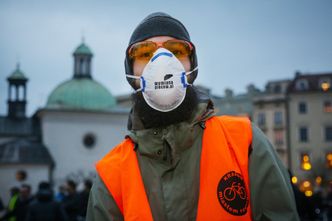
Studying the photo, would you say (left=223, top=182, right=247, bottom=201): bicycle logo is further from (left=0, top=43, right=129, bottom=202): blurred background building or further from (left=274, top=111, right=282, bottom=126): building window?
(left=274, top=111, right=282, bottom=126): building window

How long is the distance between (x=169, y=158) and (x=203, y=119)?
0.29 meters

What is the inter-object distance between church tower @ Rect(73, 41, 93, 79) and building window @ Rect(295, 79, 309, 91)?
22.8 metres

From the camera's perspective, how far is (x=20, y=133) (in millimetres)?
55406

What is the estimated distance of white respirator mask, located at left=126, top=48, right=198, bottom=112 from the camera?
8.31 feet

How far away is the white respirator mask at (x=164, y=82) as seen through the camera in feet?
8.31

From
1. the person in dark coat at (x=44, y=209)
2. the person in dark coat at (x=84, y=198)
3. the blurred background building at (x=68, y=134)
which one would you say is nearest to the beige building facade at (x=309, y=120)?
the blurred background building at (x=68, y=134)

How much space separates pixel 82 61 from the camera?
53969mm

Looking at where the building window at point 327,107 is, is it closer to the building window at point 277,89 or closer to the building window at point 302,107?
the building window at point 302,107

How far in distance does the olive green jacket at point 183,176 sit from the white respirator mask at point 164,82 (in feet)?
0.41

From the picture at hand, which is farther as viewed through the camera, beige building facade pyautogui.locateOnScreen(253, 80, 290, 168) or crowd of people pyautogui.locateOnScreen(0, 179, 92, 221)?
beige building facade pyautogui.locateOnScreen(253, 80, 290, 168)

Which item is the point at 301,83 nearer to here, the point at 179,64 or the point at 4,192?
the point at 4,192

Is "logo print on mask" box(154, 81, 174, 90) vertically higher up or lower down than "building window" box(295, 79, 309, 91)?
lower down

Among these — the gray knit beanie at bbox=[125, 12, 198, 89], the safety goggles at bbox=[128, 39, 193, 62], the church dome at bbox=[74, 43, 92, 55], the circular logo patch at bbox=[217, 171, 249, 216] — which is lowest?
the circular logo patch at bbox=[217, 171, 249, 216]

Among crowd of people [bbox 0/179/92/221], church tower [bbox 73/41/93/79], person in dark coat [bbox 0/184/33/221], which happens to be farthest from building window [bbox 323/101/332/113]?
person in dark coat [bbox 0/184/33/221]
